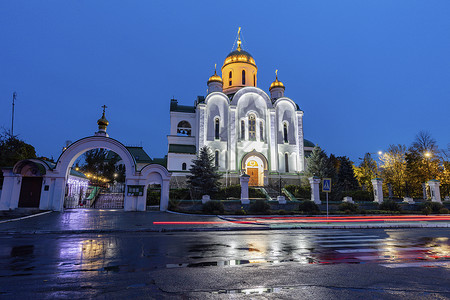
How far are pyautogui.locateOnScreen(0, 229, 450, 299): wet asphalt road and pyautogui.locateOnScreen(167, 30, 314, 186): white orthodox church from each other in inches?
989

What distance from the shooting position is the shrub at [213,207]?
58.6ft

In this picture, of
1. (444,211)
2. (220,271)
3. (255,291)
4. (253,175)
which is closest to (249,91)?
(253,175)

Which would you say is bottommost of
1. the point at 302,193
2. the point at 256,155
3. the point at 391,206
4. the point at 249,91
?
the point at 391,206

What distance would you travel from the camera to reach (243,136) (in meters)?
34.8

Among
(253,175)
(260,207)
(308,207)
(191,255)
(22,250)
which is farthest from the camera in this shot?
(253,175)

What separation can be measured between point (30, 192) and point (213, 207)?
1296cm

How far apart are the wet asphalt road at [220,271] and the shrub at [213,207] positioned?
35.9ft

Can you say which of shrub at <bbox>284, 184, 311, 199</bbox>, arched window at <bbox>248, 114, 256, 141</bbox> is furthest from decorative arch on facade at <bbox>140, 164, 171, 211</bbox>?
arched window at <bbox>248, 114, 256, 141</bbox>

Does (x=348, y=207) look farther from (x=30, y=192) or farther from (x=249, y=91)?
(x=30, y=192)

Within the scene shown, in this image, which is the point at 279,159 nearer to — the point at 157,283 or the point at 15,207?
the point at 15,207

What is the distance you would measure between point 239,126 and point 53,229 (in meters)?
27.3

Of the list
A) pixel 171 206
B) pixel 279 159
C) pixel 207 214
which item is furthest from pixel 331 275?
pixel 279 159

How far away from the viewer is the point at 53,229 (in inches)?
383

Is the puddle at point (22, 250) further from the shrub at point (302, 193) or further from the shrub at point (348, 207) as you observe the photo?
the shrub at point (302, 193)
